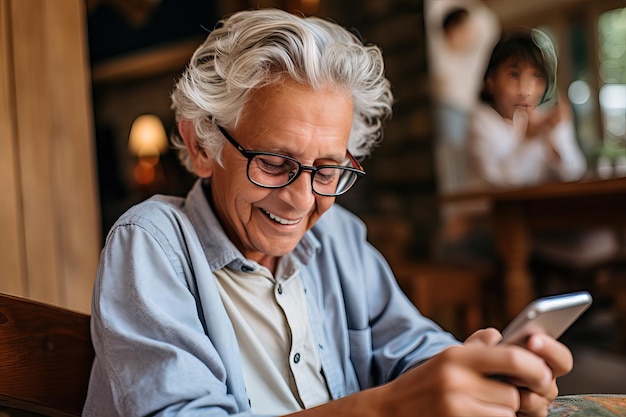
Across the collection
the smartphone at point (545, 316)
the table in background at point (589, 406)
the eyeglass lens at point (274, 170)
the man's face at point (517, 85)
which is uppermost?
the man's face at point (517, 85)

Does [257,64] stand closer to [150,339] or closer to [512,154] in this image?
[150,339]

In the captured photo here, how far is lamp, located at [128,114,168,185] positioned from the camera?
18.2ft

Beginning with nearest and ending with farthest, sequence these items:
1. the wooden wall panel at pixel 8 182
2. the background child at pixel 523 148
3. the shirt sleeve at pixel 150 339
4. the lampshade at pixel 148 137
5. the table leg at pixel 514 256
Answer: the shirt sleeve at pixel 150 339 → the wooden wall panel at pixel 8 182 → the table leg at pixel 514 256 → the background child at pixel 523 148 → the lampshade at pixel 148 137

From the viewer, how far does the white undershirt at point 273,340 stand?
992mm

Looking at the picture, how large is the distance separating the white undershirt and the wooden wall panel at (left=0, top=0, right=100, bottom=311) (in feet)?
3.25

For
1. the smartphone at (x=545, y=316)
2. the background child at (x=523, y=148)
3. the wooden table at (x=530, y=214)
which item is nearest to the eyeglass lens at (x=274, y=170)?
the smartphone at (x=545, y=316)

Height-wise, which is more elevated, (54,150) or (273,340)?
(54,150)

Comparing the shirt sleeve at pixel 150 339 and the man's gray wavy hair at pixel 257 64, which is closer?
the shirt sleeve at pixel 150 339

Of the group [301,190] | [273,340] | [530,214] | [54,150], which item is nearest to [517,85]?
[301,190]

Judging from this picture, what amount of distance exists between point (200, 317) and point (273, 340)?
0.15 metres

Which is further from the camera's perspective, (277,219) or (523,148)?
(523,148)

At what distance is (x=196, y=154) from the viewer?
107cm

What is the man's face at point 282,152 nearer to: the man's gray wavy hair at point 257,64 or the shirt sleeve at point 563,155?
the man's gray wavy hair at point 257,64

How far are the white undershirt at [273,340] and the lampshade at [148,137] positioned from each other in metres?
4.70
